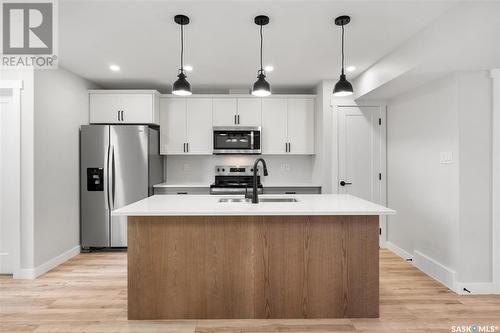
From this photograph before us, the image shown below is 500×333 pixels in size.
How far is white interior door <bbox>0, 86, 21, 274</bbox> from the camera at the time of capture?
331cm

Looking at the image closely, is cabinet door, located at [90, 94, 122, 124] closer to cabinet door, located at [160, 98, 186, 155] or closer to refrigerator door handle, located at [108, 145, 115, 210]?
refrigerator door handle, located at [108, 145, 115, 210]

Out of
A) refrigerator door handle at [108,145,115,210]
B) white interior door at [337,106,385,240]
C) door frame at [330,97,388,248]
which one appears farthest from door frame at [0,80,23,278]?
white interior door at [337,106,385,240]

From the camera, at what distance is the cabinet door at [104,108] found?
4449 millimetres

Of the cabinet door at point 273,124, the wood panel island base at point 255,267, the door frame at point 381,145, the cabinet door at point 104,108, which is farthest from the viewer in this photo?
the cabinet door at point 273,124

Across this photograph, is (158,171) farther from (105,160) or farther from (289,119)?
(289,119)

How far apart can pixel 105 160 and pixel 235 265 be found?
2.77m

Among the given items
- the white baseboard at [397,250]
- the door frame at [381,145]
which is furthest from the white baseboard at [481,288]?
the door frame at [381,145]

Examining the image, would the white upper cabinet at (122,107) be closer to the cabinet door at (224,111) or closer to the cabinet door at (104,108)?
the cabinet door at (104,108)

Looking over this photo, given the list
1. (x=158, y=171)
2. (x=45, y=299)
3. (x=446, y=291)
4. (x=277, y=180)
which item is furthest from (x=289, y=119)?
(x=45, y=299)

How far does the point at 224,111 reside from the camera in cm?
475

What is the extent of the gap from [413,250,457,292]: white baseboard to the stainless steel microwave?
8.31 feet

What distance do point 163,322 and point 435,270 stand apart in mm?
2832

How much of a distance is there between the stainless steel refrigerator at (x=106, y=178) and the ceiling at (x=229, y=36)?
A: 2.80ft

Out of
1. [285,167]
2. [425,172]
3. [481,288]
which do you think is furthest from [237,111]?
[481,288]
